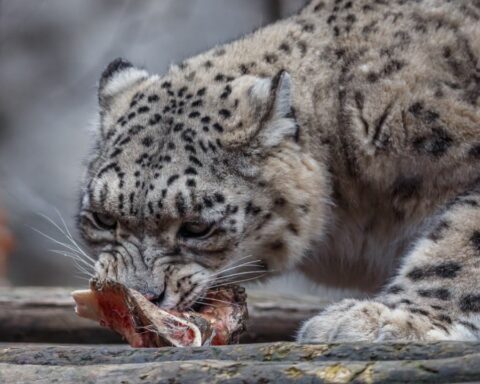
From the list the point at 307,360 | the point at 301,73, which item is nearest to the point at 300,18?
the point at 301,73

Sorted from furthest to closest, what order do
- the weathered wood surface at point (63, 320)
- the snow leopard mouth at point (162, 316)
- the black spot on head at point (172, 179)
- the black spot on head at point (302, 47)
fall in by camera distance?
1. the weathered wood surface at point (63, 320)
2. the black spot on head at point (302, 47)
3. the black spot on head at point (172, 179)
4. the snow leopard mouth at point (162, 316)

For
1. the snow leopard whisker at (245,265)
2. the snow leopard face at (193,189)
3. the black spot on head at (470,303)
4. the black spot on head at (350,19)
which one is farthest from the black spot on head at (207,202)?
the black spot on head at (350,19)

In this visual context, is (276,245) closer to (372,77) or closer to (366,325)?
(372,77)

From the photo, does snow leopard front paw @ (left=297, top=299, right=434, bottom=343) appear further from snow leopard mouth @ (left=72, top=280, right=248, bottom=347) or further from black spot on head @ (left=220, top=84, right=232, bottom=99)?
black spot on head @ (left=220, top=84, right=232, bottom=99)

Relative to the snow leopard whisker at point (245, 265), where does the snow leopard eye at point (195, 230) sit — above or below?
above

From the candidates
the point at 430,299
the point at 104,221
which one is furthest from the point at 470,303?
the point at 104,221

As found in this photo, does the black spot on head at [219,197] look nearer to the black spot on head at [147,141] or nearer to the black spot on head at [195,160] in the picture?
the black spot on head at [195,160]

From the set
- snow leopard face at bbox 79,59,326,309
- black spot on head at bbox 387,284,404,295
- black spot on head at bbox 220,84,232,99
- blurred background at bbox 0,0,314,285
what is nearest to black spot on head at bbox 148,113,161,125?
snow leopard face at bbox 79,59,326,309
